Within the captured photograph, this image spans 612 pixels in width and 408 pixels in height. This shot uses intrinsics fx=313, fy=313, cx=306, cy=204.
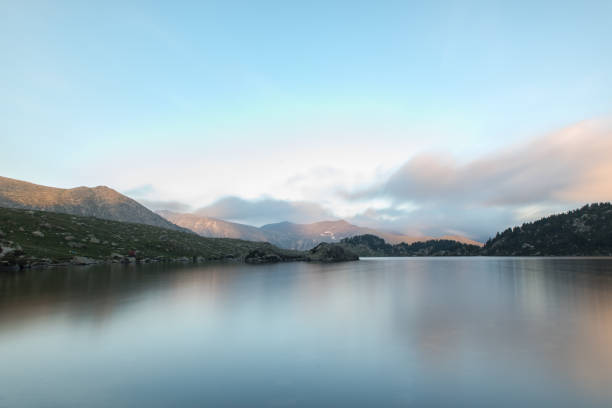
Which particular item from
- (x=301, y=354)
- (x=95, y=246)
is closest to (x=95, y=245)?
(x=95, y=246)

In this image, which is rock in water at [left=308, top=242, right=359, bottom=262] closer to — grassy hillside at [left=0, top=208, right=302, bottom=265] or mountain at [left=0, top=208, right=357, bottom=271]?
mountain at [left=0, top=208, right=357, bottom=271]

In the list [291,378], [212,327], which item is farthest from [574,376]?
[212,327]

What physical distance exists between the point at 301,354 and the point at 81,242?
4739 inches

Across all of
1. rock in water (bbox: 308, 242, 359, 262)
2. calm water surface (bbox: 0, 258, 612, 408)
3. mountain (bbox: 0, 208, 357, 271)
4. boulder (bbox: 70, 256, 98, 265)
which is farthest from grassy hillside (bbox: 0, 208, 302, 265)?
calm water surface (bbox: 0, 258, 612, 408)

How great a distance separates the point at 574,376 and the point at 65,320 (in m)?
30.0

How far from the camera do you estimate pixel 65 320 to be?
22438 mm

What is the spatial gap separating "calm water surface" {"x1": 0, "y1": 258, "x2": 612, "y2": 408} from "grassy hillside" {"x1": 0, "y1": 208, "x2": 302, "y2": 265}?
65329 millimetres

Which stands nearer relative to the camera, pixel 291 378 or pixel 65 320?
pixel 291 378

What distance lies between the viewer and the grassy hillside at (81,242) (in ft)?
267

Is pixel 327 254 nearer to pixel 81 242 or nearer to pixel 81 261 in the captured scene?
pixel 81 242

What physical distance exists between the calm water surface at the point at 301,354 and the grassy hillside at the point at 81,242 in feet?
214

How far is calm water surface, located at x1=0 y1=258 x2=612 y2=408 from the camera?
36.4 feet

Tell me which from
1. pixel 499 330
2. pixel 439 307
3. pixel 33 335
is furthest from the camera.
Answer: pixel 439 307

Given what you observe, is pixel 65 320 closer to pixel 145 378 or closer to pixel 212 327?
pixel 212 327
